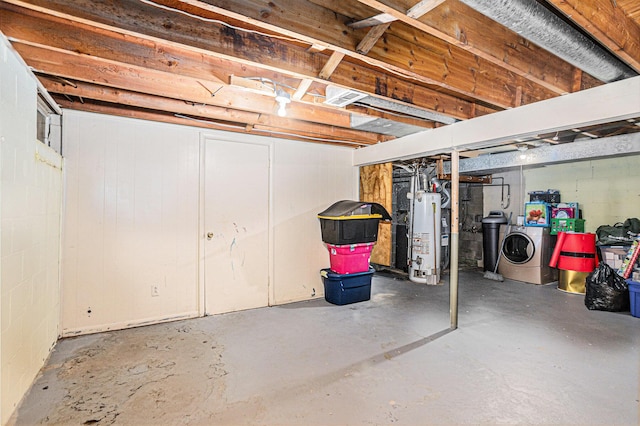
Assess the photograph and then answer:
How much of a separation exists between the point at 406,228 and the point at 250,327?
3.60 m

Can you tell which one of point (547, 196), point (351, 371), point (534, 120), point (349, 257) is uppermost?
point (534, 120)

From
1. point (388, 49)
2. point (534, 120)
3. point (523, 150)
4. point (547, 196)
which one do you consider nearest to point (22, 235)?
point (388, 49)

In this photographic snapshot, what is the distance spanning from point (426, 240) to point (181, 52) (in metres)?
4.34

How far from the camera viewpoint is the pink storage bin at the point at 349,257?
151 inches

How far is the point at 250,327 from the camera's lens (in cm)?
320

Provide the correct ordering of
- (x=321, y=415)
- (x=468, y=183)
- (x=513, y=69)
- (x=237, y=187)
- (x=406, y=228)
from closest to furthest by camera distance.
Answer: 1. (x=321, y=415)
2. (x=513, y=69)
3. (x=237, y=187)
4. (x=406, y=228)
5. (x=468, y=183)

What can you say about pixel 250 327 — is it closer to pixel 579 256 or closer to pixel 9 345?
pixel 9 345

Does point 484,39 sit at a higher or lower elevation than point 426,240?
higher

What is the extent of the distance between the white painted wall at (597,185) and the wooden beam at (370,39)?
16.8 feet

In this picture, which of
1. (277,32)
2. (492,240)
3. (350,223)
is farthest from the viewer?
(492,240)

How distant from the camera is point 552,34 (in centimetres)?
164

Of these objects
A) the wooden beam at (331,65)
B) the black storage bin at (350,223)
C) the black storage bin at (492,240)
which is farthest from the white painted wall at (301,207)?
the black storage bin at (492,240)

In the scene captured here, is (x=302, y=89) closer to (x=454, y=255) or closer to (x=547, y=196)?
(x=454, y=255)

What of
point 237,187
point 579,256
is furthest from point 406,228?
point 237,187
